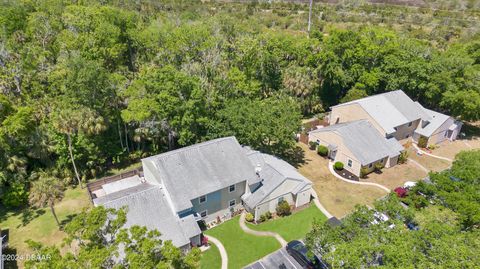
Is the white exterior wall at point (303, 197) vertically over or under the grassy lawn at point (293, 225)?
over

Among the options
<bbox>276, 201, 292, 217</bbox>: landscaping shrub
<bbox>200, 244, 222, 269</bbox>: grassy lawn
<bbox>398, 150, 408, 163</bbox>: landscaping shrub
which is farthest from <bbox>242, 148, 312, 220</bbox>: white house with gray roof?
<bbox>398, 150, 408, 163</bbox>: landscaping shrub

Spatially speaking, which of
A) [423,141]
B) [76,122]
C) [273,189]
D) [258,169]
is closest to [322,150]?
[258,169]

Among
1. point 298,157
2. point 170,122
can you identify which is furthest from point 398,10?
point 170,122

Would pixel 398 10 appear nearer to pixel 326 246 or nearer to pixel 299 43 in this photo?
pixel 299 43

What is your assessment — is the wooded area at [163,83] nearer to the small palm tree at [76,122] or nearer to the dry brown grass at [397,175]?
the small palm tree at [76,122]

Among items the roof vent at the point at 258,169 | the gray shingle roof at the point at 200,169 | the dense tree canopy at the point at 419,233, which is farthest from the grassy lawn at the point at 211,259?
the roof vent at the point at 258,169

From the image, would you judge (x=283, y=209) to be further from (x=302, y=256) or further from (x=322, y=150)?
(x=322, y=150)
